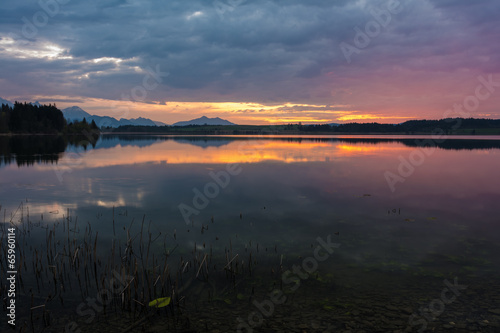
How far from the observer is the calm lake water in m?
10.9

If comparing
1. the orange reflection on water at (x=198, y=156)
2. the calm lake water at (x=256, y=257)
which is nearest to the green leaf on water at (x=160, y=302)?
the calm lake water at (x=256, y=257)

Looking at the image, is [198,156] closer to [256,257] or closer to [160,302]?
[256,257]

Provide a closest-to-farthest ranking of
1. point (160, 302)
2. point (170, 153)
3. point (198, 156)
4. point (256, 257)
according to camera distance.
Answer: point (160, 302) → point (256, 257) → point (198, 156) → point (170, 153)

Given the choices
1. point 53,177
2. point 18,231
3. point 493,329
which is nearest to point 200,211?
point 18,231

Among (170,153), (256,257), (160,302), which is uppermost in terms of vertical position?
(170,153)

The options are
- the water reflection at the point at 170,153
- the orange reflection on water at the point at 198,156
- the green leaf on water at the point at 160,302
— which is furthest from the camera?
the water reflection at the point at 170,153

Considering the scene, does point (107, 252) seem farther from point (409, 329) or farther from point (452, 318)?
point (452, 318)

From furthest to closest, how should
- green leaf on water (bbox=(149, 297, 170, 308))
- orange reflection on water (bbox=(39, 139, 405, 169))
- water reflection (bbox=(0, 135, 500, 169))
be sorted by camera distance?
water reflection (bbox=(0, 135, 500, 169)) → orange reflection on water (bbox=(39, 139, 405, 169)) → green leaf on water (bbox=(149, 297, 170, 308))

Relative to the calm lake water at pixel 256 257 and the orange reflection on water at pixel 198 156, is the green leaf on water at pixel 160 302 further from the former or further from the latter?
the orange reflection on water at pixel 198 156

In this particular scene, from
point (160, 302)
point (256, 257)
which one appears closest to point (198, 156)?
point (256, 257)

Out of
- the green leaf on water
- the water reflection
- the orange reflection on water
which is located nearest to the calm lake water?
the green leaf on water

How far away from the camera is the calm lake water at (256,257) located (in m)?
10.9

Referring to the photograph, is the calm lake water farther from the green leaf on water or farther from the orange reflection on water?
the orange reflection on water

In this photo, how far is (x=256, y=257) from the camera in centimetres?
→ 1614
